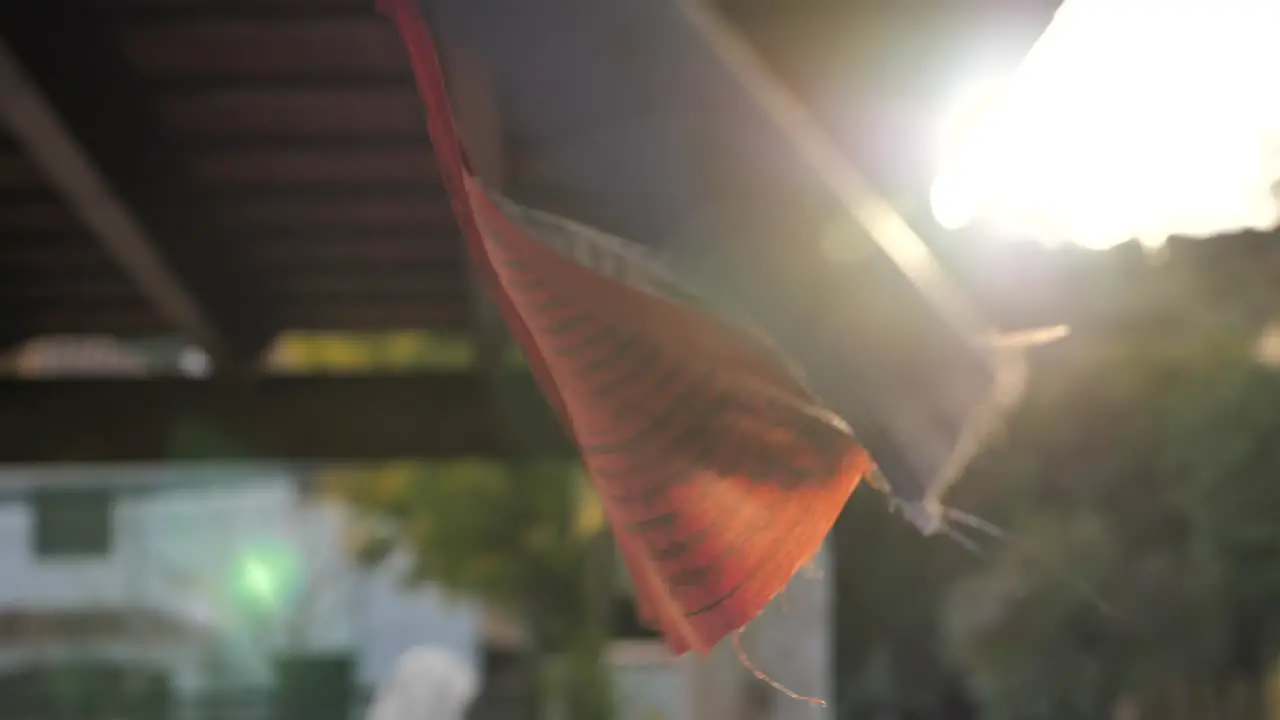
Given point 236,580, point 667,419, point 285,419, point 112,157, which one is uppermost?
point 112,157

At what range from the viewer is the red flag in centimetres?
57

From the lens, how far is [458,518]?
288 inches

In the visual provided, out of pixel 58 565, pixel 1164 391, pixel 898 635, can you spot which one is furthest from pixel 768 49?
pixel 58 565

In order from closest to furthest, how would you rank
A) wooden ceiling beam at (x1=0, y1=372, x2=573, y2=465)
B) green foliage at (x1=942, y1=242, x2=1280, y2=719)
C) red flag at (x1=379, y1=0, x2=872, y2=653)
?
red flag at (x1=379, y1=0, x2=872, y2=653)
wooden ceiling beam at (x1=0, y1=372, x2=573, y2=465)
green foliage at (x1=942, y1=242, x2=1280, y2=719)

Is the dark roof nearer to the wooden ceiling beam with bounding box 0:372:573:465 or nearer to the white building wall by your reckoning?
the wooden ceiling beam with bounding box 0:372:573:465

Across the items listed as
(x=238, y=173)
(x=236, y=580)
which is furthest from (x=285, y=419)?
(x=236, y=580)

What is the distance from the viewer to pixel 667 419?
578 mm

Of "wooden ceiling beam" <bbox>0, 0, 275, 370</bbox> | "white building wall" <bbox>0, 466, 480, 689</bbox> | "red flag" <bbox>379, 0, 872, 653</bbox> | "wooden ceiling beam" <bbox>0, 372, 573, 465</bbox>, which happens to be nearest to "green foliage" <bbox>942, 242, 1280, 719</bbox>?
"wooden ceiling beam" <bbox>0, 372, 573, 465</bbox>

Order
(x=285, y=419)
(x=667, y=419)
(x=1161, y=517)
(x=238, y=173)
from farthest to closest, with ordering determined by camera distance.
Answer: (x=1161, y=517), (x=285, y=419), (x=238, y=173), (x=667, y=419)

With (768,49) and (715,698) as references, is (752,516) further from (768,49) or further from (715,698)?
(715,698)

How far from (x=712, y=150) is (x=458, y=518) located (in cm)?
701

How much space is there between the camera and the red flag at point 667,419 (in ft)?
1.86

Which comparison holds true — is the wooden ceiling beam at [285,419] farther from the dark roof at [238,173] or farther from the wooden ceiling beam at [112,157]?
the wooden ceiling beam at [112,157]

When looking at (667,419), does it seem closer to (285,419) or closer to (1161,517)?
(285,419)
